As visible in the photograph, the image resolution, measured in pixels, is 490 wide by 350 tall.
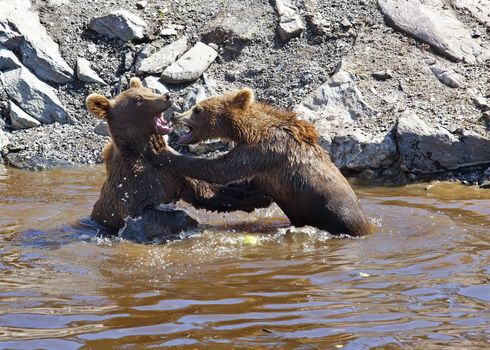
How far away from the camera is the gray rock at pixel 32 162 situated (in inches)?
553

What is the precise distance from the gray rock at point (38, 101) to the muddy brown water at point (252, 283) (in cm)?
399

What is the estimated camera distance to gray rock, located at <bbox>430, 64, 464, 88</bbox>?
1426cm

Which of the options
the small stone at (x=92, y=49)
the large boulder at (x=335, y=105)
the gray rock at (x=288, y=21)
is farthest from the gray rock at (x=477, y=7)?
the small stone at (x=92, y=49)

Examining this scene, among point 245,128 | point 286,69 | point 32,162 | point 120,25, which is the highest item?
point 120,25

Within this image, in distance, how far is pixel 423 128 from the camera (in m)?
12.8

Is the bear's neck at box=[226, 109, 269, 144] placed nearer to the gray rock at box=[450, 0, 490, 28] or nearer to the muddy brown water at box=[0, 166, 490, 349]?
the muddy brown water at box=[0, 166, 490, 349]

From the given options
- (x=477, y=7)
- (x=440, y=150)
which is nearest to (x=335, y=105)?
(x=440, y=150)

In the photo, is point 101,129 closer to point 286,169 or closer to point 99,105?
point 99,105

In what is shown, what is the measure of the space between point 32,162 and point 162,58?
2999 mm

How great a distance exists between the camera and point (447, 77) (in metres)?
14.4

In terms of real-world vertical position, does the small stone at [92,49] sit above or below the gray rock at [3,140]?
above

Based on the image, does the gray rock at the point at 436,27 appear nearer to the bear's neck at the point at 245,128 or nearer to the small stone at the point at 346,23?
the small stone at the point at 346,23

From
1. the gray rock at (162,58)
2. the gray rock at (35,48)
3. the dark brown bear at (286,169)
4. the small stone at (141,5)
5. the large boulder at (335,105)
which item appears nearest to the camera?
the dark brown bear at (286,169)

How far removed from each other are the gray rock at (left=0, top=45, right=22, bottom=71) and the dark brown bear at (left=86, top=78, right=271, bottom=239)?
19.9ft
